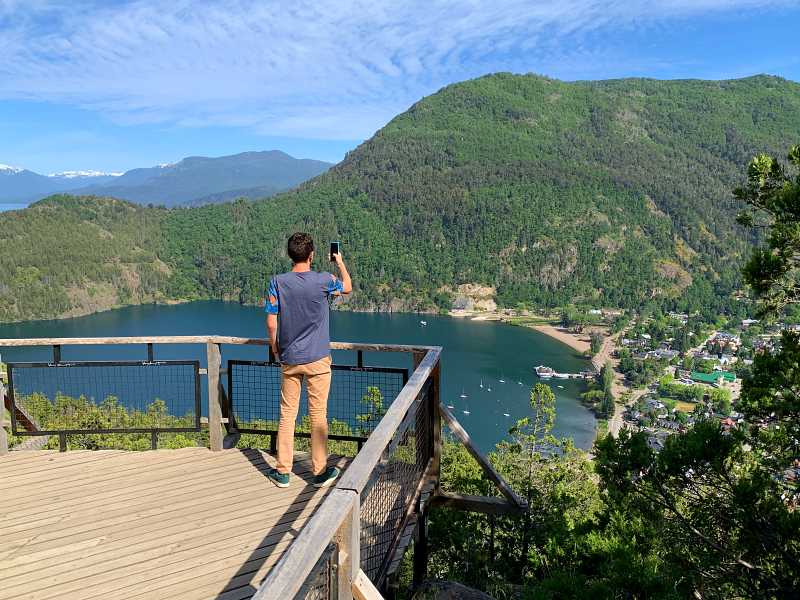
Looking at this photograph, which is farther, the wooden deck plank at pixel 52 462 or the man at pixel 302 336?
the wooden deck plank at pixel 52 462

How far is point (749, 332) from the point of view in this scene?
319 feet

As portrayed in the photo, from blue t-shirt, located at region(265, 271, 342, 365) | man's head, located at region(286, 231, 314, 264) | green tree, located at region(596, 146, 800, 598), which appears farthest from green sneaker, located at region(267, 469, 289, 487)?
green tree, located at region(596, 146, 800, 598)

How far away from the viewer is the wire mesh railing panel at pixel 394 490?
9.23 ft

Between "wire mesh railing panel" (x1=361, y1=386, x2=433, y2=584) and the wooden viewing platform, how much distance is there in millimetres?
14

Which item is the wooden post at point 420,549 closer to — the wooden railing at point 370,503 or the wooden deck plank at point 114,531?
the wooden railing at point 370,503

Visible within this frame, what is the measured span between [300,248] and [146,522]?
1.90 metres

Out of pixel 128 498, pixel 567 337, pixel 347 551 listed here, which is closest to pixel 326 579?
pixel 347 551

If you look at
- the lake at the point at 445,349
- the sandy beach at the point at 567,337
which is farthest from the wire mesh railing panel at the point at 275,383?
the sandy beach at the point at 567,337

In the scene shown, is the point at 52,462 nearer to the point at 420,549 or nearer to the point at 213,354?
the point at 213,354

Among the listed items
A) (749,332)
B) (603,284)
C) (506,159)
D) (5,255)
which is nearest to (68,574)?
(749,332)

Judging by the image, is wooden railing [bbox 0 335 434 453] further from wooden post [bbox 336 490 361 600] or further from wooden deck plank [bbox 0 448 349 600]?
wooden post [bbox 336 490 361 600]

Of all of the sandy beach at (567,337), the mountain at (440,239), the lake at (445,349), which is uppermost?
the mountain at (440,239)

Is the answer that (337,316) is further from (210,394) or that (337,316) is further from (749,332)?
(210,394)

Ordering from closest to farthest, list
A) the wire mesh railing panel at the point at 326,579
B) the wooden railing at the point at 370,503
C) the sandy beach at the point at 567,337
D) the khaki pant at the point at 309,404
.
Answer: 1. the wooden railing at the point at 370,503
2. the wire mesh railing panel at the point at 326,579
3. the khaki pant at the point at 309,404
4. the sandy beach at the point at 567,337
